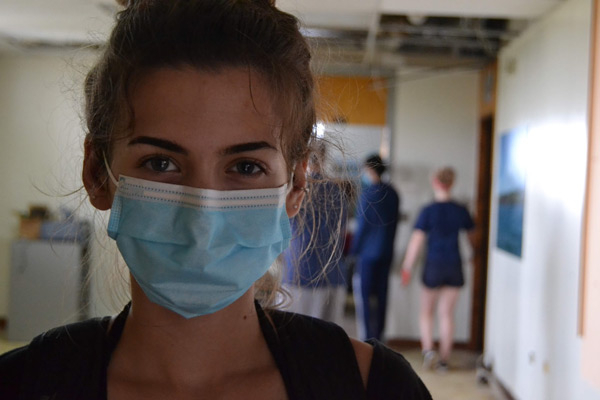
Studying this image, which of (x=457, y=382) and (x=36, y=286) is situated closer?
(x=457, y=382)

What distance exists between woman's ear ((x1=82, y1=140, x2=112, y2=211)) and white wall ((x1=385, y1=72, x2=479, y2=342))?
216 inches

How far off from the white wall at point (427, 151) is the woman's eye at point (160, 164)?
554 centimetres

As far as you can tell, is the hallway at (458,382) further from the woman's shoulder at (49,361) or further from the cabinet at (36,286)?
the woman's shoulder at (49,361)

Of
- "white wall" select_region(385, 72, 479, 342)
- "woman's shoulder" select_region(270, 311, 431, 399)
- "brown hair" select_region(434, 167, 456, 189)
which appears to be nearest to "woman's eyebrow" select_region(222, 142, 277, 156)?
"woman's shoulder" select_region(270, 311, 431, 399)

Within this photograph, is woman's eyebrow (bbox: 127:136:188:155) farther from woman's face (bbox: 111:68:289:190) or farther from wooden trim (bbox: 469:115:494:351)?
wooden trim (bbox: 469:115:494:351)

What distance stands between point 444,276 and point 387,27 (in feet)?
7.46

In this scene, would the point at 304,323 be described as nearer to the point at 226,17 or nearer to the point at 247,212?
the point at 247,212

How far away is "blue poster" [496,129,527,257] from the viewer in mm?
4551

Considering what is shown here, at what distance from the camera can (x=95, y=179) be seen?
1146 mm

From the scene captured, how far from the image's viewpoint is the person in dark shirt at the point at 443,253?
218 inches

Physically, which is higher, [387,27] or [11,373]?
[387,27]

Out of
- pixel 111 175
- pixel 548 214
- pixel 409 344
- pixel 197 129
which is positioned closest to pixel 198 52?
pixel 197 129

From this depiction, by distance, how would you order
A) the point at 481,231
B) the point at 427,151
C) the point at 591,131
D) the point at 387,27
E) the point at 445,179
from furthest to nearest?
1. the point at 427,151
2. the point at 481,231
3. the point at 445,179
4. the point at 387,27
5. the point at 591,131

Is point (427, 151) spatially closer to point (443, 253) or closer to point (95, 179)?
point (443, 253)
